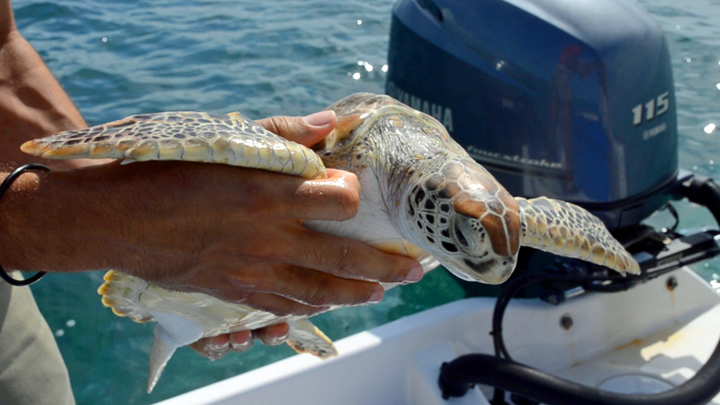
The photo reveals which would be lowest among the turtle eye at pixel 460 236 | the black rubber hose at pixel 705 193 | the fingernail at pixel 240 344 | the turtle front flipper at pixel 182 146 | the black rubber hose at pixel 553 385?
the black rubber hose at pixel 553 385

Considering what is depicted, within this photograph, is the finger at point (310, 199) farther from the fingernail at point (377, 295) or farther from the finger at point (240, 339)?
the finger at point (240, 339)

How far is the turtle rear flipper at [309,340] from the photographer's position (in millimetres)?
2123

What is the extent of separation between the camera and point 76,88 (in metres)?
5.61

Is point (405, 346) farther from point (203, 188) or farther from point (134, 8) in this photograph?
point (134, 8)

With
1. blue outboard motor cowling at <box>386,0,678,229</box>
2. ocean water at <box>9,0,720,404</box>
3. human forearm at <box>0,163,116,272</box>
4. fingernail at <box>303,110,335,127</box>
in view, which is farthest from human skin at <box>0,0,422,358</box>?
ocean water at <box>9,0,720,404</box>

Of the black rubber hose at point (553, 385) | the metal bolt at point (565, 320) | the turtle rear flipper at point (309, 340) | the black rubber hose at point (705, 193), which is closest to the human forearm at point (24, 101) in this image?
the turtle rear flipper at point (309, 340)

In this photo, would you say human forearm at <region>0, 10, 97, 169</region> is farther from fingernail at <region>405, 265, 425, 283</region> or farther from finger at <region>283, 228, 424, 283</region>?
fingernail at <region>405, 265, 425, 283</region>

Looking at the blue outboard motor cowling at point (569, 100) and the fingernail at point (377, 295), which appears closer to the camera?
the fingernail at point (377, 295)

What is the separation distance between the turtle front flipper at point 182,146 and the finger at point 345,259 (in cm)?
16

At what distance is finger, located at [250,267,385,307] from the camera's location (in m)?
1.35

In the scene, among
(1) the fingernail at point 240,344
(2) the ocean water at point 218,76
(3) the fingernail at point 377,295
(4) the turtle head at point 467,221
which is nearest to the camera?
(4) the turtle head at point 467,221

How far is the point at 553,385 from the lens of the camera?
6.83 feet

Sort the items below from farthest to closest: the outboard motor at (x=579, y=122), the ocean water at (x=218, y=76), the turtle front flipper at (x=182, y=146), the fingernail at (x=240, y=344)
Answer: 1. the ocean water at (x=218, y=76)
2. the outboard motor at (x=579, y=122)
3. the fingernail at (x=240, y=344)
4. the turtle front flipper at (x=182, y=146)

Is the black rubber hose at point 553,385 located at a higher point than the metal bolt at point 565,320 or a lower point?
higher
